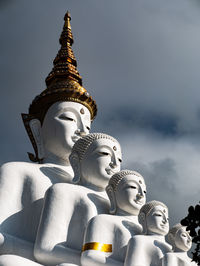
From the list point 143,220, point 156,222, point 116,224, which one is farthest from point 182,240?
point 116,224

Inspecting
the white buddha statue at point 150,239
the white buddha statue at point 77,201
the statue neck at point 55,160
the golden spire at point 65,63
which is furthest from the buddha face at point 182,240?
the golden spire at point 65,63

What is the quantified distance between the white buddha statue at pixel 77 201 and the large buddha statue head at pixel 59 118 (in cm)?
73

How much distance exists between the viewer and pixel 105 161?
29.6 feet

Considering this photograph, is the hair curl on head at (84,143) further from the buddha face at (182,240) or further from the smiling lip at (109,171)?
the buddha face at (182,240)

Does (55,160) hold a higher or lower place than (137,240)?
higher

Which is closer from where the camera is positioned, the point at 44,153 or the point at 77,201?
the point at 77,201

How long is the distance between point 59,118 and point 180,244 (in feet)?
11.4

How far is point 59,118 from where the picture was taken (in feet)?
33.2

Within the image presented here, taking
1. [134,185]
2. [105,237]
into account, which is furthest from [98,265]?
[134,185]

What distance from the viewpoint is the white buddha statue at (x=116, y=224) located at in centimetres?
745

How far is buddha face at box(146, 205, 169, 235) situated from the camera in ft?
27.2

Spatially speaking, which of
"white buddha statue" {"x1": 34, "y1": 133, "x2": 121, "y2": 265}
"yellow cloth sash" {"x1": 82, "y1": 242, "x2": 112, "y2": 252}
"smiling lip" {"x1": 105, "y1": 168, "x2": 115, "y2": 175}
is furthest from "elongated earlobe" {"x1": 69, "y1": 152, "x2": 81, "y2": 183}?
"yellow cloth sash" {"x1": 82, "y1": 242, "x2": 112, "y2": 252}

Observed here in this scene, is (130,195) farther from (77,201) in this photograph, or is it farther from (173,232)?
(173,232)

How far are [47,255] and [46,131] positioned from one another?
321 centimetres
